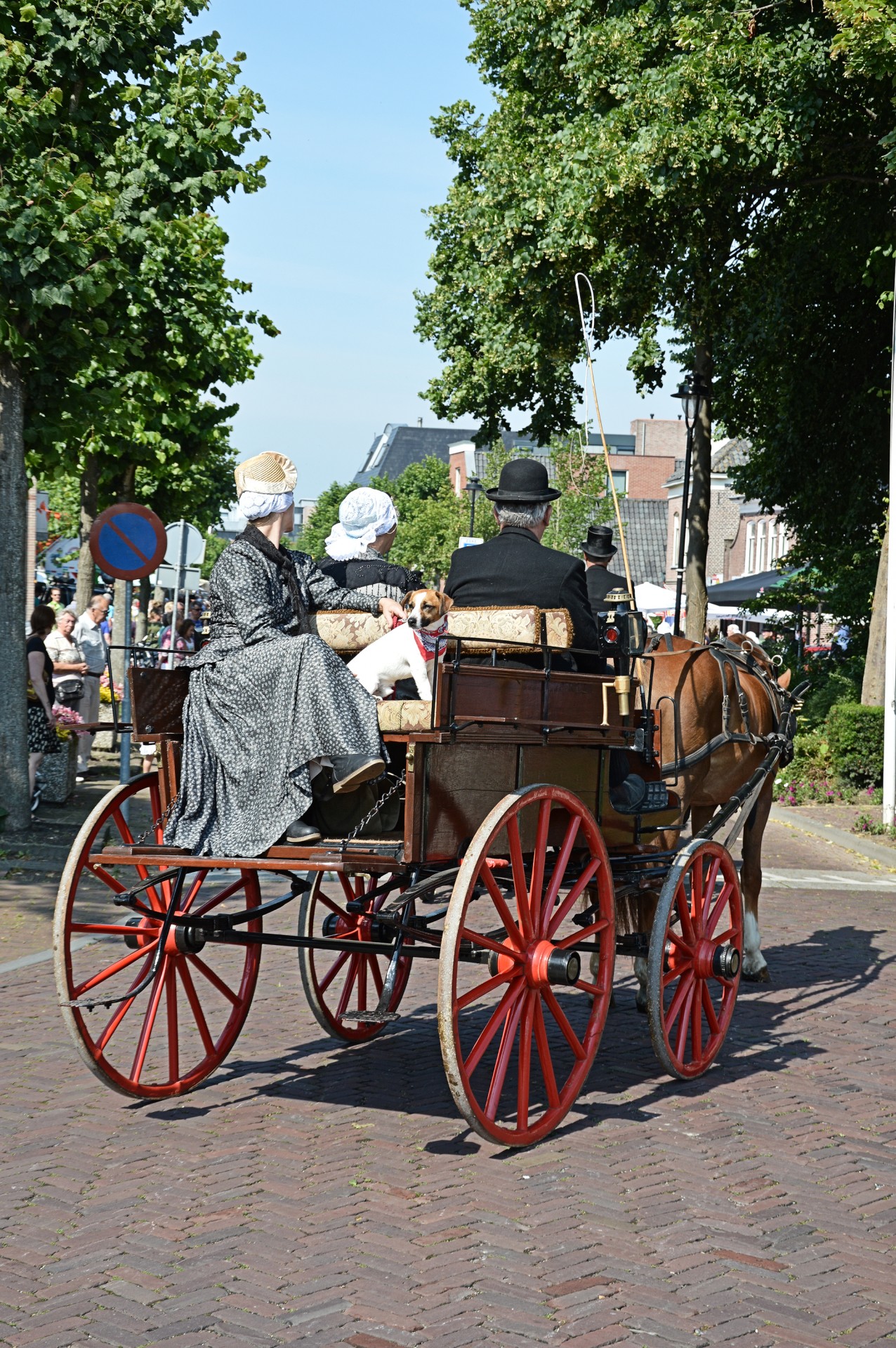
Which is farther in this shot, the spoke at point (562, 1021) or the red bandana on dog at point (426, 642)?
the red bandana on dog at point (426, 642)

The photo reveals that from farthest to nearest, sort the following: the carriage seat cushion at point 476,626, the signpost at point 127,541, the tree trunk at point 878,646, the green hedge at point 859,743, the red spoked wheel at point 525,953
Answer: the tree trunk at point 878,646, the green hedge at point 859,743, the signpost at point 127,541, the carriage seat cushion at point 476,626, the red spoked wheel at point 525,953

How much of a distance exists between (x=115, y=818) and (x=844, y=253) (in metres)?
15.6

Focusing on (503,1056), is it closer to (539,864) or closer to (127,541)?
(539,864)

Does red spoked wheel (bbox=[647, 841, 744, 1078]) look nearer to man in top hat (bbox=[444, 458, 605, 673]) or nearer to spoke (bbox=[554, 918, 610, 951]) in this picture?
spoke (bbox=[554, 918, 610, 951])

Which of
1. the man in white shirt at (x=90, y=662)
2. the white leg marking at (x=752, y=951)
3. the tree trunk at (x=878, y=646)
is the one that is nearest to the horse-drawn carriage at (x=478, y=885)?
the white leg marking at (x=752, y=951)

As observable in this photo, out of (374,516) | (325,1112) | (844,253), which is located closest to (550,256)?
(844,253)

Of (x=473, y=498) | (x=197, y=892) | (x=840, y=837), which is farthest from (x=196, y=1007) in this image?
(x=473, y=498)

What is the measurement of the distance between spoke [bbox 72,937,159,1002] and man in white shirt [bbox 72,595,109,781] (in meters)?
12.0

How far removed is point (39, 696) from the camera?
567 inches

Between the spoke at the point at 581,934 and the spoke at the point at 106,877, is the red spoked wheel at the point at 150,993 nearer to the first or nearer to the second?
the spoke at the point at 106,877

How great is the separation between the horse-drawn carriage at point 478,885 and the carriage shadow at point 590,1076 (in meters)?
Answer: 0.13

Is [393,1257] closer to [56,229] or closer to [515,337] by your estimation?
[56,229]

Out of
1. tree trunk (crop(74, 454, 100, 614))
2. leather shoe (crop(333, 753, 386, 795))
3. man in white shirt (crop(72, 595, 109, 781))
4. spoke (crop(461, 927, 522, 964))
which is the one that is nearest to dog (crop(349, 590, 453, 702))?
leather shoe (crop(333, 753, 386, 795))

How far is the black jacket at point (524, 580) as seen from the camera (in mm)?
5672
